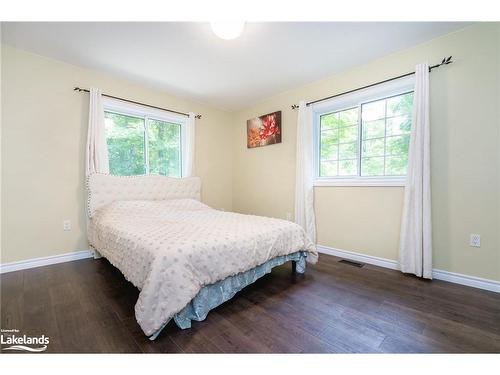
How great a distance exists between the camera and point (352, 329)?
1463 mm

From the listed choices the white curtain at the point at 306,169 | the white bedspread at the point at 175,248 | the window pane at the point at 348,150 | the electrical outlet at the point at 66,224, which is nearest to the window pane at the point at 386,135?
the window pane at the point at 348,150

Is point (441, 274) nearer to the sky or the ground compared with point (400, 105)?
nearer to the ground

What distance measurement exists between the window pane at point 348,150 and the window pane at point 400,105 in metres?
0.54

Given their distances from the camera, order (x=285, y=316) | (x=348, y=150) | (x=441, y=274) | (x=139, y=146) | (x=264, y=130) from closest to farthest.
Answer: (x=285, y=316), (x=441, y=274), (x=348, y=150), (x=139, y=146), (x=264, y=130)

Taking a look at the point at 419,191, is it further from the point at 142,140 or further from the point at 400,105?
the point at 142,140

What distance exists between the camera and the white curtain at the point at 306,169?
3213mm

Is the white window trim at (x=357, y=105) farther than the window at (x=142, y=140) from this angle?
No

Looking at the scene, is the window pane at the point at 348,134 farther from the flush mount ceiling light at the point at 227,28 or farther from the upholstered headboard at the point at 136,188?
the upholstered headboard at the point at 136,188

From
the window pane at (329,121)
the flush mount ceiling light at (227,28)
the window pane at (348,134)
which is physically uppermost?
the flush mount ceiling light at (227,28)

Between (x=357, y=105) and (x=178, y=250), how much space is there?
2.89 metres

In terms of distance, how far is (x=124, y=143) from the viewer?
3.28 metres

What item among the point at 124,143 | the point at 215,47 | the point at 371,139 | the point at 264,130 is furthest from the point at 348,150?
the point at 124,143
